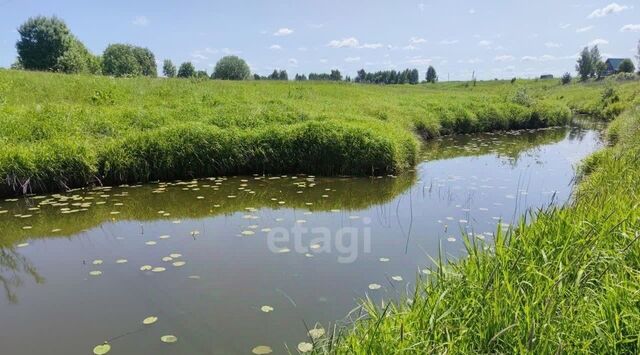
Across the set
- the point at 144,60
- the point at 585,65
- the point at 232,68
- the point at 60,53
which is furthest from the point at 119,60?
the point at 585,65

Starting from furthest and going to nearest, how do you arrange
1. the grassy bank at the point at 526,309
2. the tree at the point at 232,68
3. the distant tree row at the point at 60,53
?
1. the tree at the point at 232,68
2. the distant tree row at the point at 60,53
3. the grassy bank at the point at 526,309

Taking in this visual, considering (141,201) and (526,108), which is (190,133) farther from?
(526,108)

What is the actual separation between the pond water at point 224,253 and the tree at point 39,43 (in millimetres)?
50240

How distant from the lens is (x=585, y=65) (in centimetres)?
7194

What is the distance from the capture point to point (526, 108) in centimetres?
2627

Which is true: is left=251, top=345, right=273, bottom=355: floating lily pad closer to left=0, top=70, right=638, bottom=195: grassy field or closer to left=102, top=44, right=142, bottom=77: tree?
left=0, top=70, right=638, bottom=195: grassy field

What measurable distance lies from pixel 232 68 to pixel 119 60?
21.5 m

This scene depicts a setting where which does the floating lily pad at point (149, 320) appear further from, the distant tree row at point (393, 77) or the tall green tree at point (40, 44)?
the distant tree row at point (393, 77)

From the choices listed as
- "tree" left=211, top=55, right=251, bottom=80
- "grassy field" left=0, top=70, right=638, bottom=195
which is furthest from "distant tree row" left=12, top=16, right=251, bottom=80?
"grassy field" left=0, top=70, right=638, bottom=195

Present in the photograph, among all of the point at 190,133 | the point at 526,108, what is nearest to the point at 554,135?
the point at 526,108

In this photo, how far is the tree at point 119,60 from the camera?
58938 mm

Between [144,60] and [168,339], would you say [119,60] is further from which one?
[168,339]

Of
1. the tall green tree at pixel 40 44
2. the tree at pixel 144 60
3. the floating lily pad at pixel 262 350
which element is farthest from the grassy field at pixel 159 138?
the tree at pixel 144 60

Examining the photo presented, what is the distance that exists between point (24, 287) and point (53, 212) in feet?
10.3
